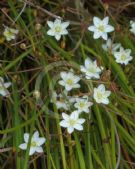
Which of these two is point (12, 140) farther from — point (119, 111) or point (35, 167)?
point (119, 111)

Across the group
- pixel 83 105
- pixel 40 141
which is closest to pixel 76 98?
pixel 83 105

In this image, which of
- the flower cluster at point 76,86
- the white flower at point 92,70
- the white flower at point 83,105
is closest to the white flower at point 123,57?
the flower cluster at point 76,86

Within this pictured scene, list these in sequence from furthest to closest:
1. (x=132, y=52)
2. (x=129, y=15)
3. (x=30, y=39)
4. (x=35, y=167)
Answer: (x=129, y=15), (x=132, y=52), (x=30, y=39), (x=35, y=167)

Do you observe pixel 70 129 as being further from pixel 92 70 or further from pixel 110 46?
pixel 110 46

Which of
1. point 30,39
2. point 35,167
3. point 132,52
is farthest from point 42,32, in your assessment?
point 35,167

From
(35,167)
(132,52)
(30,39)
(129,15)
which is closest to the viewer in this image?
(35,167)

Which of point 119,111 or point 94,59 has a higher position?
point 94,59

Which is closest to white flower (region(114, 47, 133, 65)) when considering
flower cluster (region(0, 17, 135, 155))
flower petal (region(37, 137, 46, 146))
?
flower cluster (region(0, 17, 135, 155))

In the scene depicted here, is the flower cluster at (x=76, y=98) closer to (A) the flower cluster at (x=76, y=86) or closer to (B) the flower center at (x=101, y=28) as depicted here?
(A) the flower cluster at (x=76, y=86)
